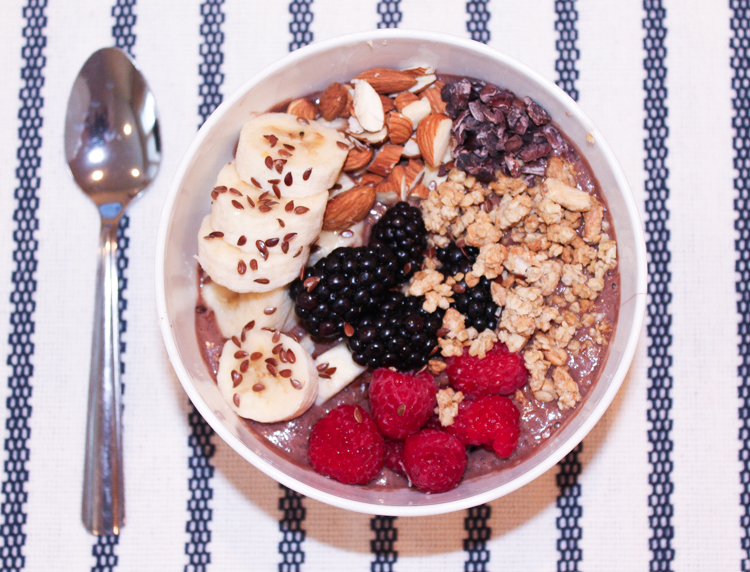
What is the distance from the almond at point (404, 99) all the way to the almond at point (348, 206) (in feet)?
0.70


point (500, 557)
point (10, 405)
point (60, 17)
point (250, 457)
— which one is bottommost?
point (500, 557)

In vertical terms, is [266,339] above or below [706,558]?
above

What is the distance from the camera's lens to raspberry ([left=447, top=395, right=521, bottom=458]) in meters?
1.33

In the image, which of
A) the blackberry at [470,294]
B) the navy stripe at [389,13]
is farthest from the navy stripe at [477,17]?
the blackberry at [470,294]

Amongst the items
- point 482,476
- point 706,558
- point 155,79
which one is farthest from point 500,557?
point 155,79

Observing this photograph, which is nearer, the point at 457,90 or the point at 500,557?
the point at 457,90

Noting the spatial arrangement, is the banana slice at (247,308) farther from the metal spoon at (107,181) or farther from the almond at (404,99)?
the almond at (404,99)

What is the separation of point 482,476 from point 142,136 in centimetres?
126

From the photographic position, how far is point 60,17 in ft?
5.59

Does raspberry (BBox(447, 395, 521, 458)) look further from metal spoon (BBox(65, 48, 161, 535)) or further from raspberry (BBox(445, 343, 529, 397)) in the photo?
metal spoon (BBox(65, 48, 161, 535))

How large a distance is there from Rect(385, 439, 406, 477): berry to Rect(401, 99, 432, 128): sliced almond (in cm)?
78

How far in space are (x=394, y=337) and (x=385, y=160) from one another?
0.44 m

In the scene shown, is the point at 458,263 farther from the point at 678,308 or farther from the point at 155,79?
the point at 155,79

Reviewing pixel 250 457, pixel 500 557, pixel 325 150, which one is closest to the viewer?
pixel 250 457
